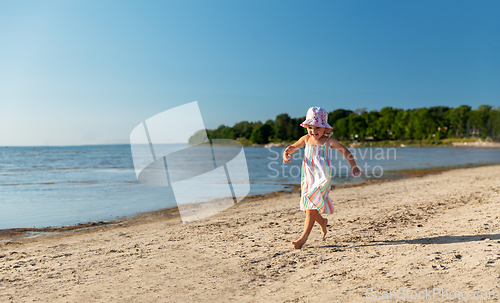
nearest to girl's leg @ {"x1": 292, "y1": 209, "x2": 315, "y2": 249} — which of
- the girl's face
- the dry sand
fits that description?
the dry sand

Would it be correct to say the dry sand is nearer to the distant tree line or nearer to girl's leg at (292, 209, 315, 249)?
girl's leg at (292, 209, 315, 249)

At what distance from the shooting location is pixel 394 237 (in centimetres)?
437

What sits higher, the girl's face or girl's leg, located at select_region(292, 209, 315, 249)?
the girl's face

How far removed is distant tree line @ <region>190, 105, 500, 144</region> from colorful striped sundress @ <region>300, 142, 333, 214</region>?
69.2m

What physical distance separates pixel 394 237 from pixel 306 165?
1679mm

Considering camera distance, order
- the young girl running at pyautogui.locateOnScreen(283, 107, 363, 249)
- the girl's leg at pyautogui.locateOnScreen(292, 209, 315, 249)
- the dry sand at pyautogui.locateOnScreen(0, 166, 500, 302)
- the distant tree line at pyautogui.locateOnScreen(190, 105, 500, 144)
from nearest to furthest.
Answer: the dry sand at pyautogui.locateOnScreen(0, 166, 500, 302), the young girl running at pyautogui.locateOnScreen(283, 107, 363, 249), the girl's leg at pyautogui.locateOnScreen(292, 209, 315, 249), the distant tree line at pyautogui.locateOnScreen(190, 105, 500, 144)

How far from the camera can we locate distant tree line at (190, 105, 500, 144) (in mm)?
87500

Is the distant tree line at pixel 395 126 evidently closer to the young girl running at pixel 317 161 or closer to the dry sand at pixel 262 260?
the dry sand at pixel 262 260

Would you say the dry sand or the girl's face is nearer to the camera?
the dry sand

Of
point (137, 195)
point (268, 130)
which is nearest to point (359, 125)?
point (268, 130)

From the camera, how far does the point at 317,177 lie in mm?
3922

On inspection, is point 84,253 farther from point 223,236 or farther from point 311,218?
point 311,218

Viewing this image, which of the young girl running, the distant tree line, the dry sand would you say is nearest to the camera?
the dry sand

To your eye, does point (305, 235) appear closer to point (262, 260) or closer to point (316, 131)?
point (262, 260)
